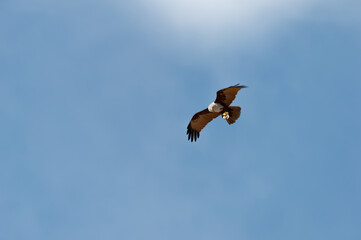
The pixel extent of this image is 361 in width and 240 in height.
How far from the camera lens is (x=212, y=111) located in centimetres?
2017

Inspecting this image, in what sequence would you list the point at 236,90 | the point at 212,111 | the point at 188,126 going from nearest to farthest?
the point at 236,90, the point at 212,111, the point at 188,126

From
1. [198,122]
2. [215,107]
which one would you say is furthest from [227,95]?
[198,122]

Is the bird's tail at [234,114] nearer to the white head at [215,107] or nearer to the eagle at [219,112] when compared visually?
the eagle at [219,112]

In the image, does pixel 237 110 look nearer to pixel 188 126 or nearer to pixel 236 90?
pixel 236 90

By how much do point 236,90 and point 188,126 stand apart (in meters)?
3.63

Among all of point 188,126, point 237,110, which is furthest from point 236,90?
point 188,126

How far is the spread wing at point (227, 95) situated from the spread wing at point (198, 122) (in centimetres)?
131

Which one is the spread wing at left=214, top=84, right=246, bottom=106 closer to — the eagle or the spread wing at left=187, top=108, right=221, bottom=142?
the eagle

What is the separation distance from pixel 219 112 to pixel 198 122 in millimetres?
1618

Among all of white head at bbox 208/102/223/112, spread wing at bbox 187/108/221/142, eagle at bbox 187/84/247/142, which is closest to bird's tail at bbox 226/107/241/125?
eagle at bbox 187/84/247/142

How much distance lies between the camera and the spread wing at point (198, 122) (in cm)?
2105

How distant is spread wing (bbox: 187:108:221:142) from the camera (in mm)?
21053

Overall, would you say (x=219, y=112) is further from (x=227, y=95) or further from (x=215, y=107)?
(x=227, y=95)

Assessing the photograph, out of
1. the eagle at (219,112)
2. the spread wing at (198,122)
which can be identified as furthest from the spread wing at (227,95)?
the spread wing at (198,122)
